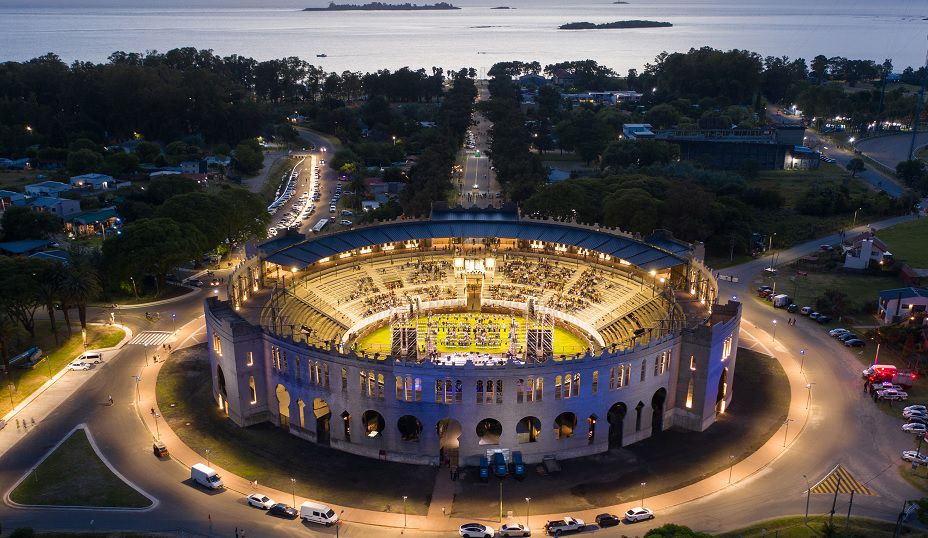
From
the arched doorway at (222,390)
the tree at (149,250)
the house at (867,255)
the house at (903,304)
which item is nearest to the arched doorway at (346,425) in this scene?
the arched doorway at (222,390)

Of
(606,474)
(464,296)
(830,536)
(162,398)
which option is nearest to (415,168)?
(464,296)

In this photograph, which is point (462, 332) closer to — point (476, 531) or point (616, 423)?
point (616, 423)

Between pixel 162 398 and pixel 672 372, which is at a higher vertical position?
pixel 672 372

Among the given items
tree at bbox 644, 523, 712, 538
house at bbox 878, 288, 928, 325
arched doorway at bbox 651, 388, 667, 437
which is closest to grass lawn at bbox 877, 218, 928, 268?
house at bbox 878, 288, 928, 325

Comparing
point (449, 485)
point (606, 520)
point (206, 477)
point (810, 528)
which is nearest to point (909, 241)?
point (810, 528)

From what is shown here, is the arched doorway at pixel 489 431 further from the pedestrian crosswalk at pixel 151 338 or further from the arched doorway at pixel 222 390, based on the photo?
the pedestrian crosswalk at pixel 151 338

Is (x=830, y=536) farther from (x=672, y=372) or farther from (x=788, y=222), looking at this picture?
(x=788, y=222)

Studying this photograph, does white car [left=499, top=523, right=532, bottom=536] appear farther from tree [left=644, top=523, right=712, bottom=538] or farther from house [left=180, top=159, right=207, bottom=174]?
house [left=180, top=159, right=207, bottom=174]
